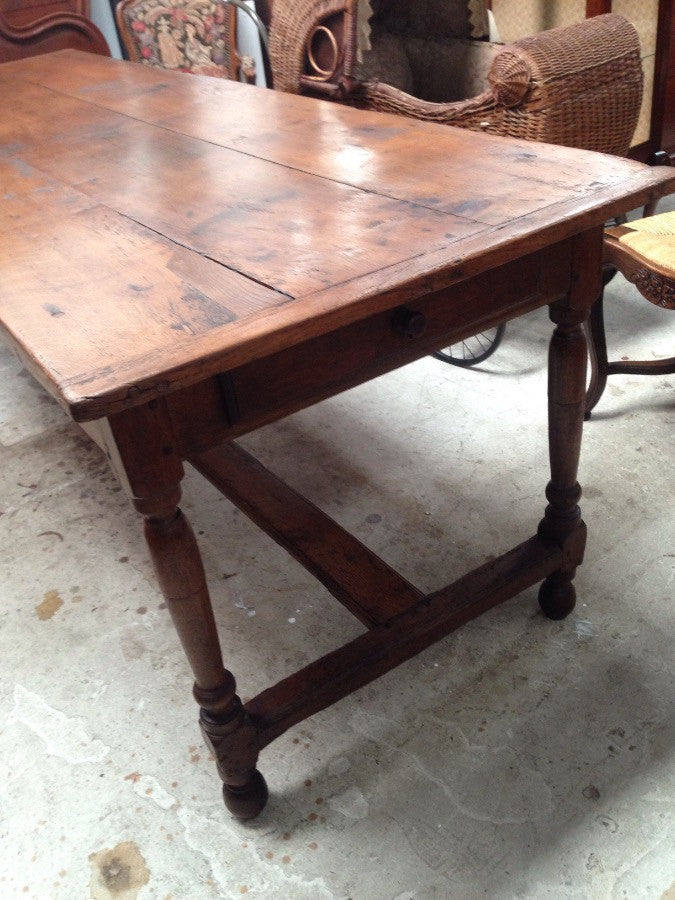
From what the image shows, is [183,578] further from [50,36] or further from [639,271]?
[50,36]

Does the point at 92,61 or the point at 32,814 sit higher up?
the point at 92,61

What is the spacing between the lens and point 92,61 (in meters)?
2.88

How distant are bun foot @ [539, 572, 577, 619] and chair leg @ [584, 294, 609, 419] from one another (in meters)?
0.70

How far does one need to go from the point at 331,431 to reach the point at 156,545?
1286 millimetres

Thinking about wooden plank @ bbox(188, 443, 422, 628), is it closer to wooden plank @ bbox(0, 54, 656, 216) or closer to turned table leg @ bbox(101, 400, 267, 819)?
turned table leg @ bbox(101, 400, 267, 819)

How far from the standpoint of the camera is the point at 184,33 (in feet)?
12.3

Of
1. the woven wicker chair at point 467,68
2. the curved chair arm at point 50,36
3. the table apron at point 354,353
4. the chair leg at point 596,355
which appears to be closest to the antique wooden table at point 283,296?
the table apron at point 354,353

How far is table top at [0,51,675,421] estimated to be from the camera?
1.00m

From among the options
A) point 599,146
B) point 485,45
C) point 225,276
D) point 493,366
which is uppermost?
point 225,276

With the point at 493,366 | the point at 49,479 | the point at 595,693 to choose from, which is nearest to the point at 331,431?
the point at 493,366

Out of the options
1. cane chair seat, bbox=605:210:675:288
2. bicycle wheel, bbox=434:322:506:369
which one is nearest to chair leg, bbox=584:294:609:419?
cane chair seat, bbox=605:210:675:288

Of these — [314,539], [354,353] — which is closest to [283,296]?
[354,353]

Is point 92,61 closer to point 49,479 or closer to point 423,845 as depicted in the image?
point 49,479

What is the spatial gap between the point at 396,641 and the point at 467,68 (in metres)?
2.56
